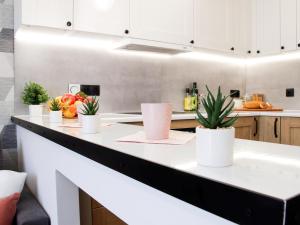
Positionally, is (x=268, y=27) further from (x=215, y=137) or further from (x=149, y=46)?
(x=215, y=137)

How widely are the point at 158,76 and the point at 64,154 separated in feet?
6.34

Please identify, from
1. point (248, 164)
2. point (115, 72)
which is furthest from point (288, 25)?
point (248, 164)

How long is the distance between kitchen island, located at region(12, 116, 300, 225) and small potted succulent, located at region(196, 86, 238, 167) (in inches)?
0.7

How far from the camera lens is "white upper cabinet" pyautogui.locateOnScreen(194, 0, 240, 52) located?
278 cm

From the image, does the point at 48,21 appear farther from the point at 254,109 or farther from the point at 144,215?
the point at 254,109

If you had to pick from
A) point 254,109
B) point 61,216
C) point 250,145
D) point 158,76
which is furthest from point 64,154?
point 254,109

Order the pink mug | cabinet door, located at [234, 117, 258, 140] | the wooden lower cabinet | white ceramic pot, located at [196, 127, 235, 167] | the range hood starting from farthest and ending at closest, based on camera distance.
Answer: cabinet door, located at [234, 117, 258, 140], the range hood, the wooden lower cabinet, the pink mug, white ceramic pot, located at [196, 127, 235, 167]

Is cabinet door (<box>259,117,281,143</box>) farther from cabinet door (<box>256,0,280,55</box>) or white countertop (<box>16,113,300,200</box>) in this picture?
white countertop (<box>16,113,300,200</box>)

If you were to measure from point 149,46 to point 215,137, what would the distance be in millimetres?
2101

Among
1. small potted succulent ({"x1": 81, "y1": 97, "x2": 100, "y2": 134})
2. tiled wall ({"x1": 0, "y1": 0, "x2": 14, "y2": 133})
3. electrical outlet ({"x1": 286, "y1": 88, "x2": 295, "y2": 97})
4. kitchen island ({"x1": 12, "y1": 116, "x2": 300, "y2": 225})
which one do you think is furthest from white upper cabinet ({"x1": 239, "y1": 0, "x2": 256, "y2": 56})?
kitchen island ({"x1": 12, "y1": 116, "x2": 300, "y2": 225})

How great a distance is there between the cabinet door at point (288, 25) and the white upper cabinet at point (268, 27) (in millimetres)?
49

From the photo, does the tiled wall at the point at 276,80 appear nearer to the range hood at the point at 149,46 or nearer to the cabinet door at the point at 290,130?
the cabinet door at the point at 290,130

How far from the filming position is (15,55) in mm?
2201

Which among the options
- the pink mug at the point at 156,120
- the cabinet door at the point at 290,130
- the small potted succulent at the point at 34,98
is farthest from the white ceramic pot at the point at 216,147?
the cabinet door at the point at 290,130
